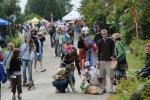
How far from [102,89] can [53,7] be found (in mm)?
97449

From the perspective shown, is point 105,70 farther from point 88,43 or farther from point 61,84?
A: point 88,43

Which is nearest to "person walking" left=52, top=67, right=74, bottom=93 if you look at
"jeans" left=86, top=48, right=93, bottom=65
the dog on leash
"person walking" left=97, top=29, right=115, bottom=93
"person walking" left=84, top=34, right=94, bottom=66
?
"person walking" left=97, top=29, right=115, bottom=93

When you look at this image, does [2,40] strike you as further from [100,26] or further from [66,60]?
[66,60]

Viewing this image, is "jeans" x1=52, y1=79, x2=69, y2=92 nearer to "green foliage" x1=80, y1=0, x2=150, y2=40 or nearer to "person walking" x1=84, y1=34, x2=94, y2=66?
"green foliage" x1=80, y1=0, x2=150, y2=40

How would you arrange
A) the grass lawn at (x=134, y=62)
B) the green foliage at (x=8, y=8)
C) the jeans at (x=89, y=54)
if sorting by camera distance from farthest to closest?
the green foliage at (x=8, y=8) < the jeans at (x=89, y=54) < the grass lawn at (x=134, y=62)

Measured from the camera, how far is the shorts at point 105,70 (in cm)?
1661

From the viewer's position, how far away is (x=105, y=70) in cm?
1670

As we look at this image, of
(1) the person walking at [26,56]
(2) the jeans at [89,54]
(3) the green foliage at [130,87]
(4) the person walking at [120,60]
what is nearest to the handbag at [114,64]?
(4) the person walking at [120,60]

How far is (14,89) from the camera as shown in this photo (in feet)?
52.3

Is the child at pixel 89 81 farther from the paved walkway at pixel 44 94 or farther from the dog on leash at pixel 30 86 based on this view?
Answer: the dog on leash at pixel 30 86

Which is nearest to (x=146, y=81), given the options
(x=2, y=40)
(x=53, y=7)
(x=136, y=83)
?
(x=136, y=83)

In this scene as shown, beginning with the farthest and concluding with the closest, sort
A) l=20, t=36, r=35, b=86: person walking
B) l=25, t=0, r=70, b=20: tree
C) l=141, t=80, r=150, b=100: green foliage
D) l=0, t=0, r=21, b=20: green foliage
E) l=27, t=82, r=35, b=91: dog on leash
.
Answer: l=25, t=0, r=70, b=20: tree → l=0, t=0, r=21, b=20: green foliage → l=20, t=36, r=35, b=86: person walking → l=27, t=82, r=35, b=91: dog on leash → l=141, t=80, r=150, b=100: green foliage

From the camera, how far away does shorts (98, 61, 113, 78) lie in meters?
16.6

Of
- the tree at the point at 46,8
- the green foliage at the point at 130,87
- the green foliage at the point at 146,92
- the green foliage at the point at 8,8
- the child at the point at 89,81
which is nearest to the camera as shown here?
the green foliage at the point at 146,92
